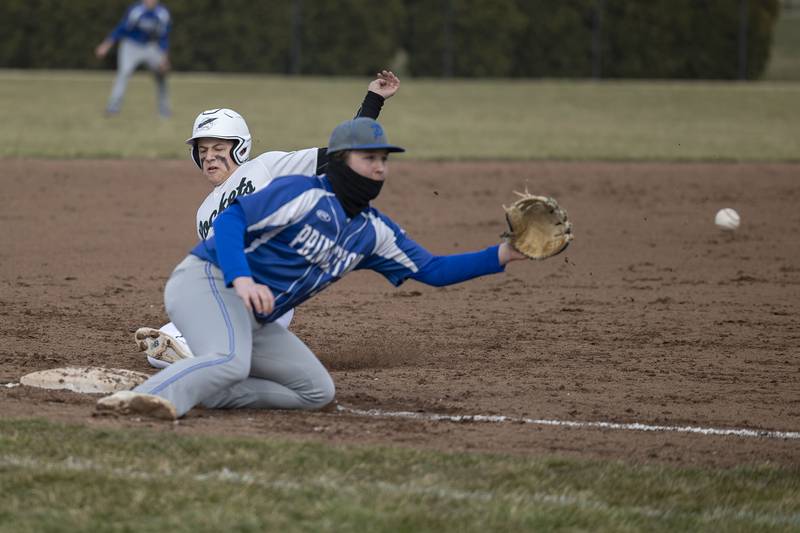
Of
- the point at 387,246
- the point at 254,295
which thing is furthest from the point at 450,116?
the point at 254,295

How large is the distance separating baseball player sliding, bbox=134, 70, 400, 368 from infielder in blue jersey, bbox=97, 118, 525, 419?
0.87 metres

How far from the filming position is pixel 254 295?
16.5 ft

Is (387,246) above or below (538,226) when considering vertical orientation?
below

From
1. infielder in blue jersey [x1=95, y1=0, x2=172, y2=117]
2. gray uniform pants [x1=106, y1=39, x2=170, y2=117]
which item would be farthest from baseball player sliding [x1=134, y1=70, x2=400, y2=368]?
infielder in blue jersey [x1=95, y1=0, x2=172, y2=117]

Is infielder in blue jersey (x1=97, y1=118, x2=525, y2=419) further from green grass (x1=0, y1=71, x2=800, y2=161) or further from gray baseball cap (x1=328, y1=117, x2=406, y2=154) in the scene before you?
green grass (x1=0, y1=71, x2=800, y2=161)

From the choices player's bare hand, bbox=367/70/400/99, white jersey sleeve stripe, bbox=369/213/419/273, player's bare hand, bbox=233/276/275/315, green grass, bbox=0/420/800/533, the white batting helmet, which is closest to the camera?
green grass, bbox=0/420/800/533

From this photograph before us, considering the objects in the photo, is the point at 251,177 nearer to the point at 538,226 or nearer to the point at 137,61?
the point at 538,226

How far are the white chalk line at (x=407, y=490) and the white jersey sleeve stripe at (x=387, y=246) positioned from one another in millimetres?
1356

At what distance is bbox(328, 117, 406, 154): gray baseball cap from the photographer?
17.3 feet

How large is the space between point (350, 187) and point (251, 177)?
135cm

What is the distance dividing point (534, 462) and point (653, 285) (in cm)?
469

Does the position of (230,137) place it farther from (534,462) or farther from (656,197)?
(656,197)

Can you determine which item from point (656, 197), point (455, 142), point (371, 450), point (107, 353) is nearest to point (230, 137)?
point (107, 353)

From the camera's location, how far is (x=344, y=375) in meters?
6.50
